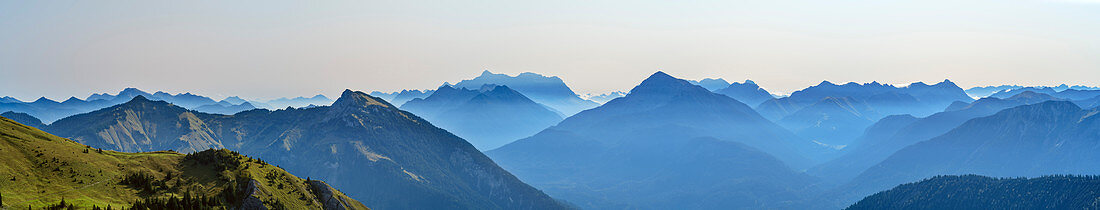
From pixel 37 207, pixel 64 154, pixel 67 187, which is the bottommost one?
pixel 37 207

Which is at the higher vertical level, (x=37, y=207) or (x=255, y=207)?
(x=255, y=207)

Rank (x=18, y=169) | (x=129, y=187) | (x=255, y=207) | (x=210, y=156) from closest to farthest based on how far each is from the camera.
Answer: (x=18, y=169) < (x=129, y=187) < (x=255, y=207) < (x=210, y=156)

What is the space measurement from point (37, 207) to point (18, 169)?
1868 centimetres

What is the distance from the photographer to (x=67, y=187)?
4247 inches

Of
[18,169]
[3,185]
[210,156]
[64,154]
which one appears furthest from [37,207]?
[210,156]

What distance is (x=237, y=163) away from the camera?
149m

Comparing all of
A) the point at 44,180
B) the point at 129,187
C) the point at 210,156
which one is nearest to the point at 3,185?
the point at 44,180

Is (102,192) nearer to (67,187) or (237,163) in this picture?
(67,187)

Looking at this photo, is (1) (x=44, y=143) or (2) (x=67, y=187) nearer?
(2) (x=67, y=187)

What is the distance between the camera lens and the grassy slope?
101938 mm

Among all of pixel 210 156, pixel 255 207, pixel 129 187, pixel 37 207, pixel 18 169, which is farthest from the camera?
pixel 210 156

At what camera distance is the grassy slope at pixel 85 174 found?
102m

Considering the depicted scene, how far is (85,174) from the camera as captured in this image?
115562 mm

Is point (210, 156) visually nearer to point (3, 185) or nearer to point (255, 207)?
point (255, 207)
